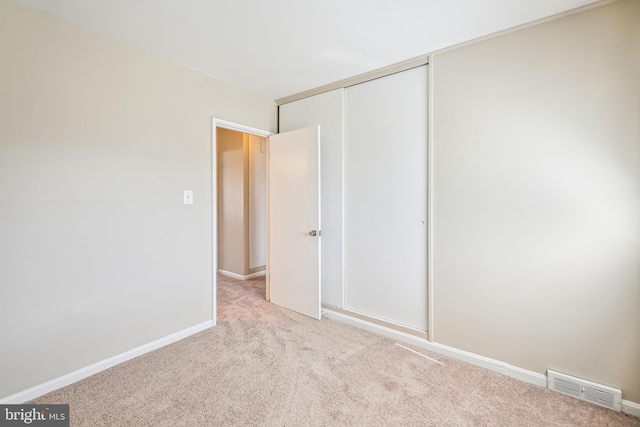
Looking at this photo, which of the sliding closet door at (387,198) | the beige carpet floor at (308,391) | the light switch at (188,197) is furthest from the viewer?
the light switch at (188,197)

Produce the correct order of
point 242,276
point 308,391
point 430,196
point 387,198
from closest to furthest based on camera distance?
point 308,391 → point 430,196 → point 387,198 → point 242,276

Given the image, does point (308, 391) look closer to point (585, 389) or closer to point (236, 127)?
point (585, 389)

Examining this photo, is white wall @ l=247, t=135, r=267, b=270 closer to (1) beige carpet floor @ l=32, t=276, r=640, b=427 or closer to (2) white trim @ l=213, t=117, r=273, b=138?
(2) white trim @ l=213, t=117, r=273, b=138

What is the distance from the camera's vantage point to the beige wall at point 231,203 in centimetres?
441

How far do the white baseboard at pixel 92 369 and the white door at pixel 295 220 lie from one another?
993 mm

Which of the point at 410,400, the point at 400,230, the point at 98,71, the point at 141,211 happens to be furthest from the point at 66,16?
the point at 410,400

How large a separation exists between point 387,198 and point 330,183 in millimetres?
686

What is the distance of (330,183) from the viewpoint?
300 centimetres

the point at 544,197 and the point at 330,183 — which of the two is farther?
the point at 330,183

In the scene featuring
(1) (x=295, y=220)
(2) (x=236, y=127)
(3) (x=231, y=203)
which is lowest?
(1) (x=295, y=220)

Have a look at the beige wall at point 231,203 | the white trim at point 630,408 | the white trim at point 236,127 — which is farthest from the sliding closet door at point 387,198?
the beige wall at point 231,203

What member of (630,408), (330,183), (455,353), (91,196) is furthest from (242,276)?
(630,408)

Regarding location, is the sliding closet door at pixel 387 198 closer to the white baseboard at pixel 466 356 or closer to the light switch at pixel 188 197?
the white baseboard at pixel 466 356

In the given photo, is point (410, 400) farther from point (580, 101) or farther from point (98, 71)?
point (98, 71)
